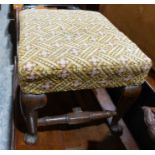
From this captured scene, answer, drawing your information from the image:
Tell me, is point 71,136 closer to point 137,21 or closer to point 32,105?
point 32,105

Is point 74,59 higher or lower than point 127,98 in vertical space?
higher

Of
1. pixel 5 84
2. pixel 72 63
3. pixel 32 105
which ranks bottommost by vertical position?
pixel 5 84

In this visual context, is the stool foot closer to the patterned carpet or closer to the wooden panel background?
the patterned carpet

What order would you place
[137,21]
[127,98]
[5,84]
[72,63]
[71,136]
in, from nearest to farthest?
[72,63] → [127,98] → [71,136] → [5,84] → [137,21]

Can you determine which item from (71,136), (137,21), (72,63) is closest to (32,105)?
(72,63)

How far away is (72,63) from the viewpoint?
0.61 metres

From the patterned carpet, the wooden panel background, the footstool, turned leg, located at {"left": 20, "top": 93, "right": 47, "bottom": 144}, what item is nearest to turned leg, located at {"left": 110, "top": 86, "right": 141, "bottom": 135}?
the footstool

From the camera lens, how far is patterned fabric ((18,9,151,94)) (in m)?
0.61

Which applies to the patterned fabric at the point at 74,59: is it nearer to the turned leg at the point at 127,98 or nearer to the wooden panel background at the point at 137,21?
the turned leg at the point at 127,98

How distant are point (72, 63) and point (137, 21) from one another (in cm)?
77

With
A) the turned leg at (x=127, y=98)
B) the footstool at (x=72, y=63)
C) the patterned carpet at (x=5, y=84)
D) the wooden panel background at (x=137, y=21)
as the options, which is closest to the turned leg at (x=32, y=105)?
the footstool at (x=72, y=63)

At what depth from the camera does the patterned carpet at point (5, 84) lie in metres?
0.84

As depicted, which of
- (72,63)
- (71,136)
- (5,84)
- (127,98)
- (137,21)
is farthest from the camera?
(137,21)

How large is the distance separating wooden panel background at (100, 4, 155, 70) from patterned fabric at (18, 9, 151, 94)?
48cm
